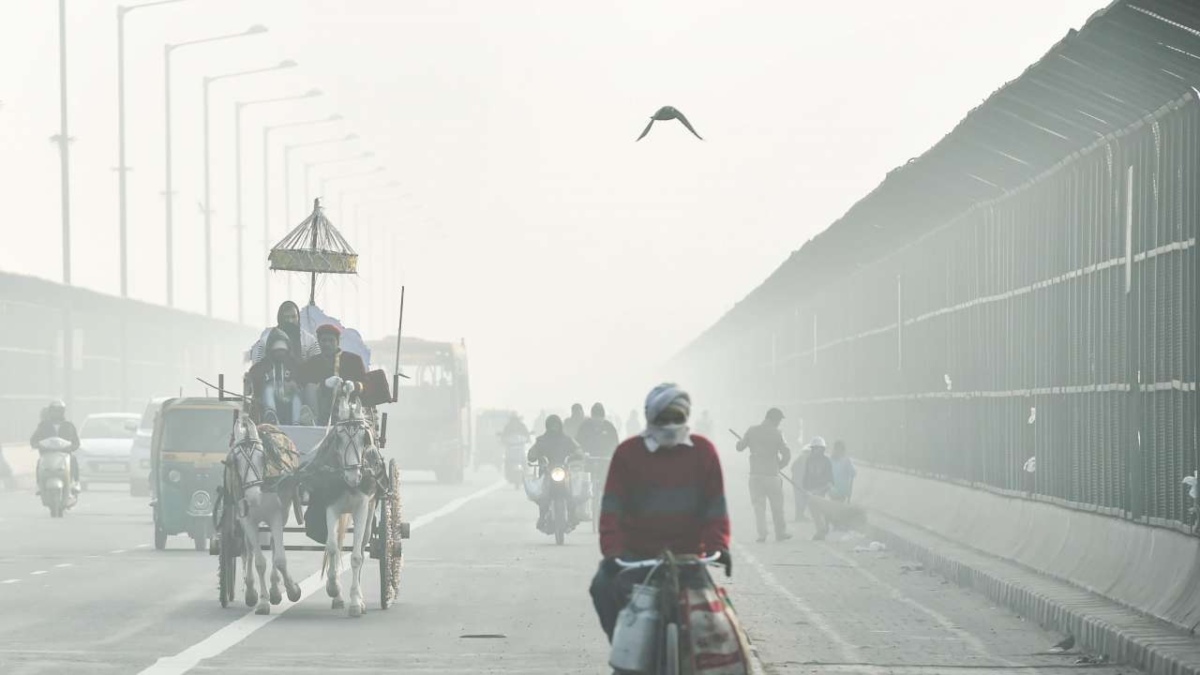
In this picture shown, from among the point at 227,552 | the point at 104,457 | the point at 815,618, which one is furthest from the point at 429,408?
the point at 815,618

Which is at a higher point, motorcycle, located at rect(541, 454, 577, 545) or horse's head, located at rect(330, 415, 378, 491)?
horse's head, located at rect(330, 415, 378, 491)

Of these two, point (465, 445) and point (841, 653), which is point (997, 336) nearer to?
point (841, 653)

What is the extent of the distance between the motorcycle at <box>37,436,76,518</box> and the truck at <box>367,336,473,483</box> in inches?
771

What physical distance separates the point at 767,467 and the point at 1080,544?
12.8 meters

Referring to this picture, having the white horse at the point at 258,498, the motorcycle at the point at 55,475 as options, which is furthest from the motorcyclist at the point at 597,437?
the white horse at the point at 258,498

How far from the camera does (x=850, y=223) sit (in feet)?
115

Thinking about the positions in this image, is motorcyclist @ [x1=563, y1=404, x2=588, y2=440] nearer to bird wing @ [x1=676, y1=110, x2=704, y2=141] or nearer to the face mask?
bird wing @ [x1=676, y1=110, x2=704, y2=141]

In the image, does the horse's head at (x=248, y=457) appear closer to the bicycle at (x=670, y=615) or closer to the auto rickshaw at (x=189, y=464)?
the auto rickshaw at (x=189, y=464)

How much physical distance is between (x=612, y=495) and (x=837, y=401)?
36.7 meters

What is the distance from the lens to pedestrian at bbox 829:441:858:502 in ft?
119

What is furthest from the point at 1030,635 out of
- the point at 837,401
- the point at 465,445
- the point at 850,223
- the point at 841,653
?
the point at 465,445

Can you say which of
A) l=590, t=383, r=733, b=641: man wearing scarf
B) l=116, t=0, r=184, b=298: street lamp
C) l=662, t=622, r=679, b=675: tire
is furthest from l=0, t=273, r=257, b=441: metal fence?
l=662, t=622, r=679, b=675: tire

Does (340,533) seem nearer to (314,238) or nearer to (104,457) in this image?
(314,238)

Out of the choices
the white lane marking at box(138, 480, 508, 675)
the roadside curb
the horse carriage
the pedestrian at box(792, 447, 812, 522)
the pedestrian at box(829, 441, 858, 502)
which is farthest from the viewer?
the pedestrian at box(829, 441, 858, 502)
